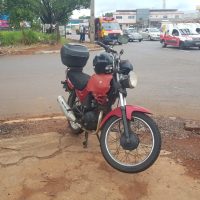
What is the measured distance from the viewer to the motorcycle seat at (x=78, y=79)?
16.6 feet

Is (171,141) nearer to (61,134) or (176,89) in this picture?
(61,134)

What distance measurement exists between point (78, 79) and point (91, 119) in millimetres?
647

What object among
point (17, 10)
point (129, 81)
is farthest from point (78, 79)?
point (17, 10)

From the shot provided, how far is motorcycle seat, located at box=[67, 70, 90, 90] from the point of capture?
16.6ft

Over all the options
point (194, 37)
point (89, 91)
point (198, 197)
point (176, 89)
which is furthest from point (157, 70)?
point (194, 37)

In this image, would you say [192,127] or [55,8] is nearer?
[192,127]

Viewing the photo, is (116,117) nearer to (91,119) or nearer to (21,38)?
(91,119)

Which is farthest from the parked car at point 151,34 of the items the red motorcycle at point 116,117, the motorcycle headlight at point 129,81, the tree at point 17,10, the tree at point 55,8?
the motorcycle headlight at point 129,81

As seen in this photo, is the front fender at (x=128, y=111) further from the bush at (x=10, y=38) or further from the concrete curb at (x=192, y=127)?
the bush at (x=10, y=38)

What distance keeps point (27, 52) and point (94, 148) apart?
1914 cm

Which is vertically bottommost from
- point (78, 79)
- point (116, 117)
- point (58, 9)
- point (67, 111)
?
point (67, 111)

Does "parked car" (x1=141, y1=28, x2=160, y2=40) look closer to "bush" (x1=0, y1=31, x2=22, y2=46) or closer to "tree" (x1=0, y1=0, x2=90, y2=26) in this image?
"tree" (x1=0, y1=0, x2=90, y2=26)

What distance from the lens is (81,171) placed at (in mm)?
4445

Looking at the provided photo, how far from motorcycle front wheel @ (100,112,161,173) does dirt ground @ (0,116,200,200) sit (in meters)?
0.15
